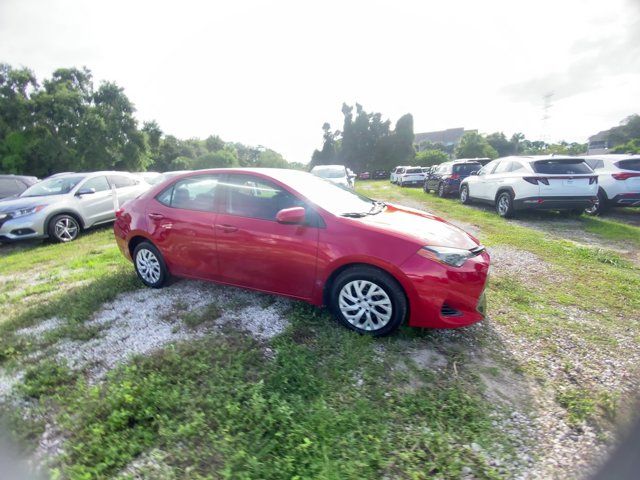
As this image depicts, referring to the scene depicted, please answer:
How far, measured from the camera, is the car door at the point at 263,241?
310 cm

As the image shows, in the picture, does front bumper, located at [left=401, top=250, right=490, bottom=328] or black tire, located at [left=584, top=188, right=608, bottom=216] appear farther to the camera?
black tire, located at [left=584, top=188, right=608, bottom=216]

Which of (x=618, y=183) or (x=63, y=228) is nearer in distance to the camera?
(x=63, y=228)

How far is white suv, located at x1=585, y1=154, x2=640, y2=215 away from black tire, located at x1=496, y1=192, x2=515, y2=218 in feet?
6.55

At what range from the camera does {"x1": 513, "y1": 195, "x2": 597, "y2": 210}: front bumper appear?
7422mm

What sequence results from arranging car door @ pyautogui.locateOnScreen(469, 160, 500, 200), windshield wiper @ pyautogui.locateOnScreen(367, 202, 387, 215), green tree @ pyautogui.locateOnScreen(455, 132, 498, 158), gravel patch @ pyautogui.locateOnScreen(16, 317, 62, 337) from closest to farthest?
gravel patch @ pyautogui.locateOnScreen(16, 317, 62, 337), windshield wiper @ pyautogui.locateOnScreen(367, 202, 387, 215), car door @ pyautogui.locateOnScreen(469, 160, 500, 200), green tree @ pyautogui.locateOnScreen(455, 132, 498, 158)

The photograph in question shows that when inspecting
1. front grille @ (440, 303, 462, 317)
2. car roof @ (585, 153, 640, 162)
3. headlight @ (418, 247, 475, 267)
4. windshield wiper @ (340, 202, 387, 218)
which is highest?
car roof @ (585, 153, 640, 162)

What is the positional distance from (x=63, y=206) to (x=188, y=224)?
5636 millimetres

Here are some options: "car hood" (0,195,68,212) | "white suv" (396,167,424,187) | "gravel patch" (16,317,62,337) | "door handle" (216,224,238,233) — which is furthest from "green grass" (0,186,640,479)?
"white suv" (396,167,424,187)

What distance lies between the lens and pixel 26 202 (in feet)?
23.1

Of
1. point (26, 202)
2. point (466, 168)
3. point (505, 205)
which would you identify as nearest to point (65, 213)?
point (26, 202)

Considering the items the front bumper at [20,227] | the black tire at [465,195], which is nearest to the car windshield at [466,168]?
the black tire at [465,195]

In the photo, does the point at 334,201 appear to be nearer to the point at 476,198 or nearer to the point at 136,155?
the point at 476,198

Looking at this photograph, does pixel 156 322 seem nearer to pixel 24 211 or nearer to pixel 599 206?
pixel 24 211

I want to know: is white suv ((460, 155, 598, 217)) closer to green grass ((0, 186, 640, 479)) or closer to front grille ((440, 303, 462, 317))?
green grass ((0, 186, 640, 479))
